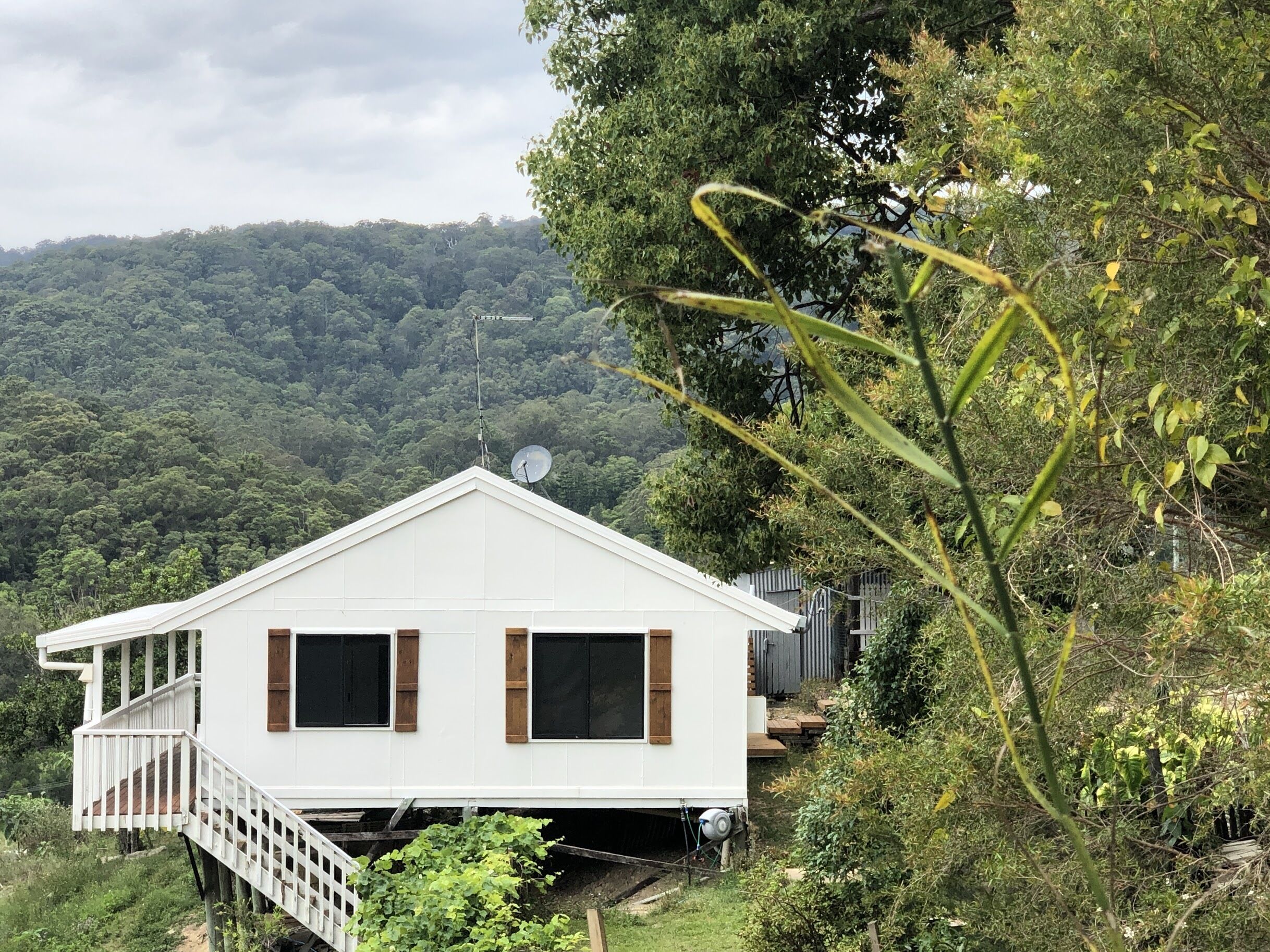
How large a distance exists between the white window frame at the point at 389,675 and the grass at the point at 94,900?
282 centimetres

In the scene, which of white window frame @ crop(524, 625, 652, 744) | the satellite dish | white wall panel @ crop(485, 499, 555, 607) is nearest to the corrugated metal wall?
the satellite dish

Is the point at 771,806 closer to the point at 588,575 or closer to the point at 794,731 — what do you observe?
the point at 794,731

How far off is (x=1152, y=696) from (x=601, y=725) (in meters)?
8.28

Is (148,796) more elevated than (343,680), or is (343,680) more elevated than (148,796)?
(343,680)

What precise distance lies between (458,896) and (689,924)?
360 centimetres

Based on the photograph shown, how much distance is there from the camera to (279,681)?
11422 mm

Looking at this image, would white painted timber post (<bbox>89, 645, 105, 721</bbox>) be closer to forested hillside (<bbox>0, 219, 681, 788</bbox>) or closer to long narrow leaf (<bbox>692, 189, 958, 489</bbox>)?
forested hillside (<bbox>0, 219, 681, 788</bbox>)

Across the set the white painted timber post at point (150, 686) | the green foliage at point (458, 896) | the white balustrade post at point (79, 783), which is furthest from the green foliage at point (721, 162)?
the white painted timber post at point (150, 686)

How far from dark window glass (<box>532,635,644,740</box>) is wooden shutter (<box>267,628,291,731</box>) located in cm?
257

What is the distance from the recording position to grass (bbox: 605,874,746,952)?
29.9 ft

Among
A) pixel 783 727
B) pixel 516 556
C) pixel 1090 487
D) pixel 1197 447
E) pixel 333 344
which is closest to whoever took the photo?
pixel 1197 447

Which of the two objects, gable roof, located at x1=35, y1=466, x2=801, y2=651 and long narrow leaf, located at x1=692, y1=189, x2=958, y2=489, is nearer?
long narrow leaf, located at x1=692, y1=189, x2=958, y2=489


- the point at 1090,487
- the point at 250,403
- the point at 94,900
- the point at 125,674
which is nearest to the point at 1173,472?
the point at 1090,487

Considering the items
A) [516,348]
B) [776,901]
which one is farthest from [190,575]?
[516,348]
